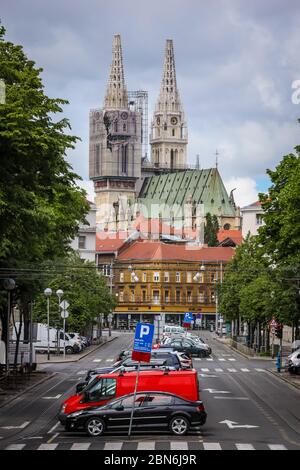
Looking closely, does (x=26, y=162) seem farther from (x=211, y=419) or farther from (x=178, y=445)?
(x=178, y=445)

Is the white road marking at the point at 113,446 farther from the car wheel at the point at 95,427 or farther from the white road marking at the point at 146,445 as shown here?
the car wheel at the point at 95,427

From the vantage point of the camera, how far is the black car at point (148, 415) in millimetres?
35344

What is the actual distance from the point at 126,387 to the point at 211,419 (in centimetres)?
376

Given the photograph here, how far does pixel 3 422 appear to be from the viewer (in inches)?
1625

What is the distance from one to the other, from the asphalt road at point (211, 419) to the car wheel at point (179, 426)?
27 centimetres

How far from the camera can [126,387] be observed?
38.2 meters

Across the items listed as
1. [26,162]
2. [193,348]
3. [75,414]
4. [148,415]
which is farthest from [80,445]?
[193,348]

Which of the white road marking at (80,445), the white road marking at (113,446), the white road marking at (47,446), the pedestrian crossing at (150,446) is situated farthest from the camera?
the white road marking at (47,446)

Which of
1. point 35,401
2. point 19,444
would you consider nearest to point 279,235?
point 35,401

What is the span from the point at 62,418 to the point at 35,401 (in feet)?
45.9

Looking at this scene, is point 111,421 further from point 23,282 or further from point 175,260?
point 175,260

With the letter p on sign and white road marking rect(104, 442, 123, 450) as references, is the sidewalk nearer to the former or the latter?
the letter p on sign

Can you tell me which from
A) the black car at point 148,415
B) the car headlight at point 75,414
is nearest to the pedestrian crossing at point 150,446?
the black car at point 148,415

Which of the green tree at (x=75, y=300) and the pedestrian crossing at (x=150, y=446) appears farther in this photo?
the green tree at (x=75, y=300)
